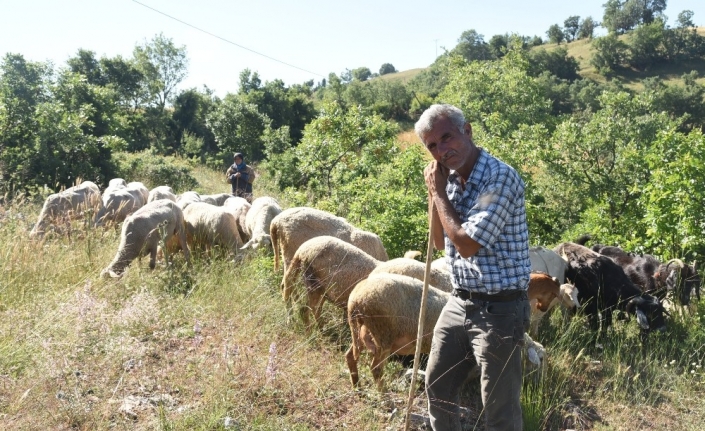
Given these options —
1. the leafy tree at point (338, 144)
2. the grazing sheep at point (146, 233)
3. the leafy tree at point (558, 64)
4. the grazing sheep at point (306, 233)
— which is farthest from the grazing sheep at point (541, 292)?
the leafy tree at point (558, 64)

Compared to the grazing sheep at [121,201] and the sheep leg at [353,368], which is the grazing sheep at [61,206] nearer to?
the grazing sheep at [121,201]

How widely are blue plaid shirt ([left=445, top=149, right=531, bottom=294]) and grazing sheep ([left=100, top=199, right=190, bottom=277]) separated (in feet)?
15.8

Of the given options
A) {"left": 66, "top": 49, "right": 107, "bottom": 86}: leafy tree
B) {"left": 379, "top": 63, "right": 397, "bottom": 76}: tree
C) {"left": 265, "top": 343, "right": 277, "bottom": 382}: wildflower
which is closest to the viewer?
{"left": 265, "top": 343, "right": 277, "bottom": 382}: wildflower

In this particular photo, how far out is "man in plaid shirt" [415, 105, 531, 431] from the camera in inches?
112

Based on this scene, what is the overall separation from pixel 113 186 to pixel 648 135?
12.2 metres

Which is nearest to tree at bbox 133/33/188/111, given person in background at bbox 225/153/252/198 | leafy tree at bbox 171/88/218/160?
leafy tree at bbox 171/88/218/160

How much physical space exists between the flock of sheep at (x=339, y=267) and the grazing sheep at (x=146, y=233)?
0.01 metres

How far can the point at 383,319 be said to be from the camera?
15.3ft

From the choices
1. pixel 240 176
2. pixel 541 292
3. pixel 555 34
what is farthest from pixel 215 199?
pixel 555 34

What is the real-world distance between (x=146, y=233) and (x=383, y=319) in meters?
4.42

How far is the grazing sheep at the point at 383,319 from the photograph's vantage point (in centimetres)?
464

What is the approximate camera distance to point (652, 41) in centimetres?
6062

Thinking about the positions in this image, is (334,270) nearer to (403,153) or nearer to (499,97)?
(403,153)

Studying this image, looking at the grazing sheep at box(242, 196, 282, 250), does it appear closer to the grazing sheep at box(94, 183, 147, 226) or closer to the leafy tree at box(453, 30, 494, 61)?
the grazing sheep at box(94, 183, 147, 226)
